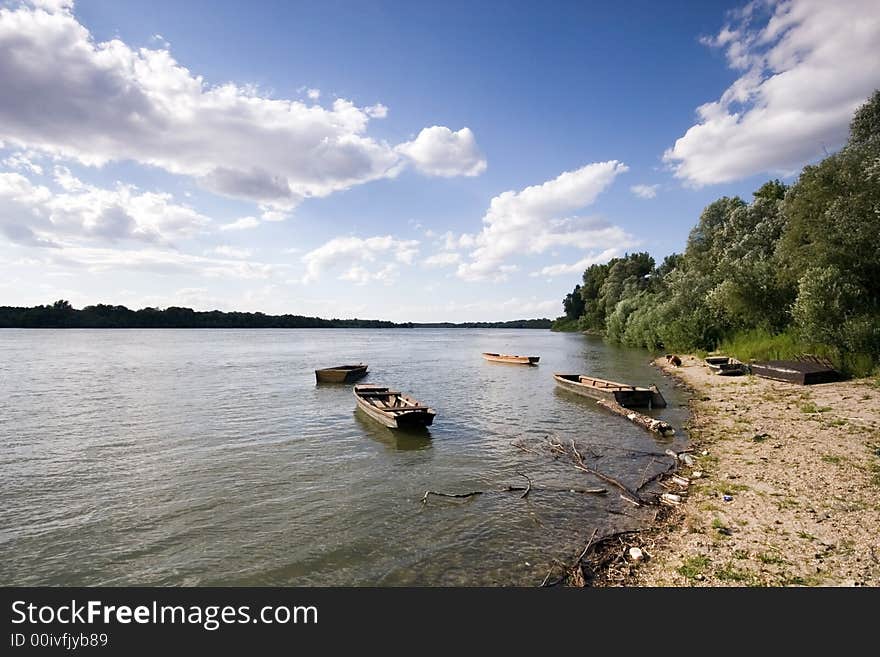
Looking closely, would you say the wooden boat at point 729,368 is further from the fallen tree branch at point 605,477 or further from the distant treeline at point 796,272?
the fallen tree branch at point 605,477

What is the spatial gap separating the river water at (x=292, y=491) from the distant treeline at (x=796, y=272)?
9.09 metres

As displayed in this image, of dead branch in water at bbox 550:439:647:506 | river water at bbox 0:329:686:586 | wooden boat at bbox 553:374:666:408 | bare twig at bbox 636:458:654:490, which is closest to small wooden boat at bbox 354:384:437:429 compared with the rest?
river water at bbox 0:329:686:586

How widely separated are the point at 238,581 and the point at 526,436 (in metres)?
12.9

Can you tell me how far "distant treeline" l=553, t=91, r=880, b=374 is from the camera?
2500 centimetres

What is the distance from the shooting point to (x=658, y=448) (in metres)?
16.4

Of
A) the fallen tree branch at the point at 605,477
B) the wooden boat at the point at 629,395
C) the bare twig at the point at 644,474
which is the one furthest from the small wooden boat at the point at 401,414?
the wooden boat at the point at 629,395

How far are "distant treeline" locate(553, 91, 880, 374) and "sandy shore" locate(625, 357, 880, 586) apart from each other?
7639mm

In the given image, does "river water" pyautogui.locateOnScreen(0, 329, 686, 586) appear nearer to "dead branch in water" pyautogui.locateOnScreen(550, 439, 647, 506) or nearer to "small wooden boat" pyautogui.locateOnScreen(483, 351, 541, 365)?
"dead branch in water" pyautogui.locateOnScreen(550, 439, 647, 506)

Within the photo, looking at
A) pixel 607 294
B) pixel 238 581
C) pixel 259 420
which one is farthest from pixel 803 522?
pixel 607 294

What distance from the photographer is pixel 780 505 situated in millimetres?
9844

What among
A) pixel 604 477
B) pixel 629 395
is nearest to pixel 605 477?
pixel 604 477

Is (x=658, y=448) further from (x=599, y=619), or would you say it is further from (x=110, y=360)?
(x=110, y=360)

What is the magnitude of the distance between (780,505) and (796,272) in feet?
92.2

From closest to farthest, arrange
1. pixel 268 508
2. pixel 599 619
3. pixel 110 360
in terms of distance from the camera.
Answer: pixel 599 619 < pixel 268 508 < pixel 110 360
